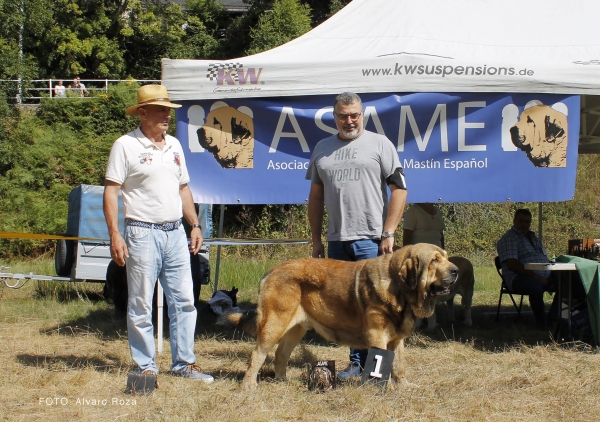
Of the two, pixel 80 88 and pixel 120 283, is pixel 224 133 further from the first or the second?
pixel 80 88

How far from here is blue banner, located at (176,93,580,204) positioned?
608 centimetres

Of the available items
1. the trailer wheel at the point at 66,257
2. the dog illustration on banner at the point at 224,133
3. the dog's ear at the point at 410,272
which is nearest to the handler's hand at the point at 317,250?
the dog's ear at the point at 410,272

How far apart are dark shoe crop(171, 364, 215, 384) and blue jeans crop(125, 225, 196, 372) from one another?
0.04 m

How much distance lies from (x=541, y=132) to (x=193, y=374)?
3.62 metres

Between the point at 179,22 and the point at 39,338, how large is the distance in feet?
87.3

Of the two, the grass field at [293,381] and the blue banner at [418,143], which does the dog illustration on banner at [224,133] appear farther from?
the grass field at [293,381]

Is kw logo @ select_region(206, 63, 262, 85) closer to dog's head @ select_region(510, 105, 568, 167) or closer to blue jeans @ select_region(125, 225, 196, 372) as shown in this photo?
blue jeans @ select_region(125, 225, 196, 372)

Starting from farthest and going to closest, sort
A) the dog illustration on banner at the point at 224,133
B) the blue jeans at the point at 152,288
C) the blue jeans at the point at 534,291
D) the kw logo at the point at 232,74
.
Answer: the blue jeans at the point at 534,291
the dog illustration on banner at the point at 224,133
the kw logo at the point at 232,74
the blue jeans at the point at 152,288

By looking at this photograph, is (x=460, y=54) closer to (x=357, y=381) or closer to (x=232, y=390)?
(x=357, y=381)

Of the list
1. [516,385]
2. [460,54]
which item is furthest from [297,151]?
[516,385]

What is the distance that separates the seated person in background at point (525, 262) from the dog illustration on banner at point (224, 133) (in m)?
3.39

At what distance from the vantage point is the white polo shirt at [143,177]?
4816 millimetres

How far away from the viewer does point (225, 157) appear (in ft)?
21.1

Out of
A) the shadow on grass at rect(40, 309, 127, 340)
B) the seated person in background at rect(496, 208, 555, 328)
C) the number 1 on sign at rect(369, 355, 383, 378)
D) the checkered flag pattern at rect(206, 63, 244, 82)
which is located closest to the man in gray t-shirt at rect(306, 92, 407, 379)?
the number 1 on sign at rect(369, 355, 383, 378)
